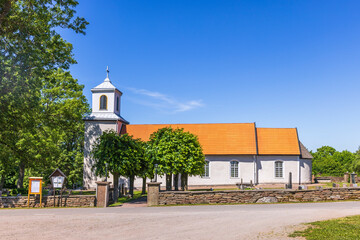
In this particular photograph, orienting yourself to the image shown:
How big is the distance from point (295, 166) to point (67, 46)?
2742 cm

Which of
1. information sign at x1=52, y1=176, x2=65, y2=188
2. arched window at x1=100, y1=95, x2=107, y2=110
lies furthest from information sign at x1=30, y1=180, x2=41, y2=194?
arched window at x1=100, y1=95, x2=107, y2=110

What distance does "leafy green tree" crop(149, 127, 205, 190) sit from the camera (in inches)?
992

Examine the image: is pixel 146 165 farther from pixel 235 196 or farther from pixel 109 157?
pixel 235 196

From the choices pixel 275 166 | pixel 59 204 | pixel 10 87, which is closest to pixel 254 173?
pixel 275 166

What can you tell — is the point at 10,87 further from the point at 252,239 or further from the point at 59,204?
the point at 252,239

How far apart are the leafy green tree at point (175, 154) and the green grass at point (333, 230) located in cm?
Answer: 1436

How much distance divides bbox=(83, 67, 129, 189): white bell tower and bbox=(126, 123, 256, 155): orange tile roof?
10.2 feet

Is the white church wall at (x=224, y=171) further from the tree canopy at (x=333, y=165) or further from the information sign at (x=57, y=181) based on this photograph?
the tree canopy at (x=333, y=165)

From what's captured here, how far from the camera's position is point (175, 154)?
25391 millimetres

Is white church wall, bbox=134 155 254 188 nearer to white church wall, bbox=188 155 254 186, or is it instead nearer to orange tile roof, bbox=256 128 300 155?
white church wall, bbox=188 155 254 186

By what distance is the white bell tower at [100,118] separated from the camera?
124 feet

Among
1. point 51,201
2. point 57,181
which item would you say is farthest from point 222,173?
point 51,201

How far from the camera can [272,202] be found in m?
20.0

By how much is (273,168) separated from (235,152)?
15.3ft
